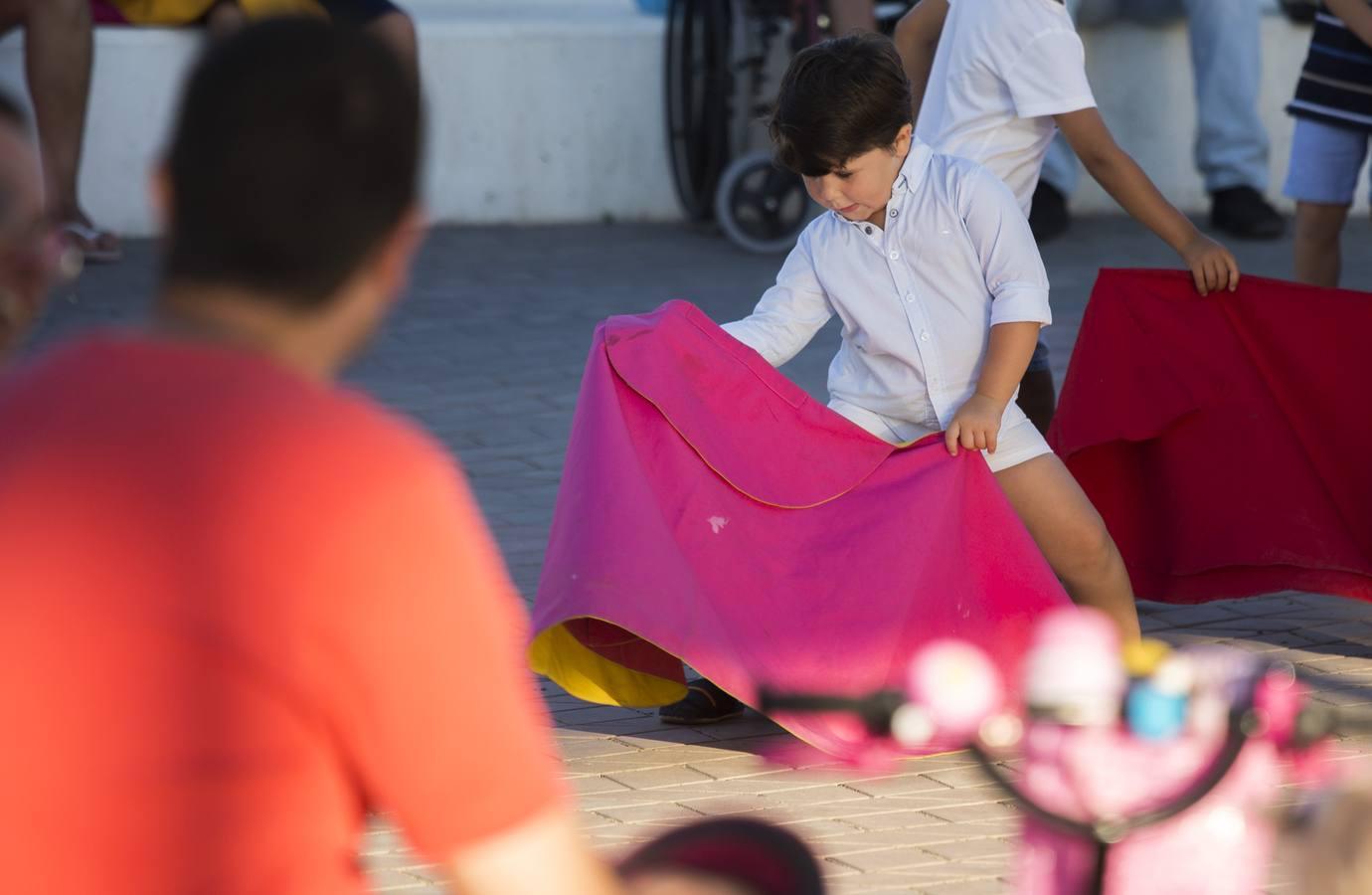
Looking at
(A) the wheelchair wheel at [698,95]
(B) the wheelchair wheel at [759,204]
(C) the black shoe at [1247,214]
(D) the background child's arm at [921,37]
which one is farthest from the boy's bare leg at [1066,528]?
(C) the black shoe at [1247,214]

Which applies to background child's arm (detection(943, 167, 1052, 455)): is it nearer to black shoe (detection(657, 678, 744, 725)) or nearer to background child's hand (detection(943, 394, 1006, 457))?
background child's hand (detection(943, 394, 1006, 457))

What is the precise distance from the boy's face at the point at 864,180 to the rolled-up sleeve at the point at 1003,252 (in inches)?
6.0

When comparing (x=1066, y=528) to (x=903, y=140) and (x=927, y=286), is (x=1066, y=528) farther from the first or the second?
(x=903, y=140)

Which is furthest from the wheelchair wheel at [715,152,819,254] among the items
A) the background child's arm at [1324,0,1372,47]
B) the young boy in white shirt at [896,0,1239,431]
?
the young boy in white shirt at [896,0,1239,431]

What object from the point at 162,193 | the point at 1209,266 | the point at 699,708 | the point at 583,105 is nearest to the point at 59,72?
the point at 583,105

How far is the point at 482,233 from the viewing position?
32.8ft

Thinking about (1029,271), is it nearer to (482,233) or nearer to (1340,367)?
(1340,367)

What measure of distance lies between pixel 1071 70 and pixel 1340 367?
34.7 inches

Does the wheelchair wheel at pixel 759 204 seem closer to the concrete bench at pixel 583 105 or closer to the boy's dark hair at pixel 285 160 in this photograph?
the concrete bench at pixel 583 105

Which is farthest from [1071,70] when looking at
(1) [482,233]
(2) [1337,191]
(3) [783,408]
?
(1) [482,233]

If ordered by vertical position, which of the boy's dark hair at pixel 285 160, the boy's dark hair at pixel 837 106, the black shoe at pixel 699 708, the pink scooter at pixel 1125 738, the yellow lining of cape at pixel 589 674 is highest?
the boy's dark hair at pixel 285 160

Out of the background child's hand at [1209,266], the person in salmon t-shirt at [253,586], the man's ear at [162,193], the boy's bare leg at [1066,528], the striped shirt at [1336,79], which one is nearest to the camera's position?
the person in salmon t-shirt at [253,586]

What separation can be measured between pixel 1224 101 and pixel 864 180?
Answer: 669 cm

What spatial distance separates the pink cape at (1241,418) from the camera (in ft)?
14.6
